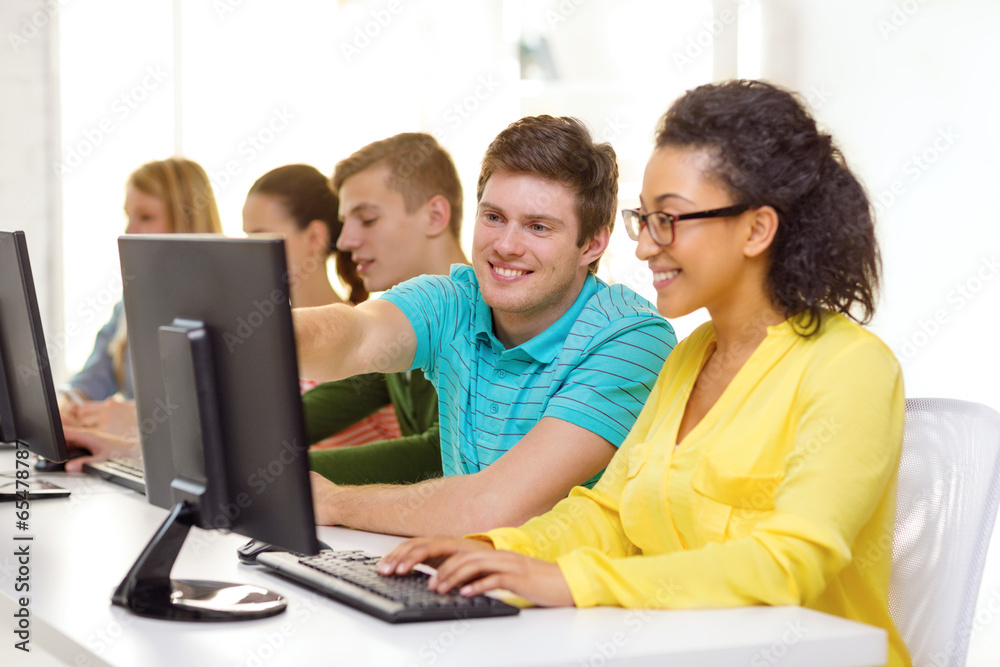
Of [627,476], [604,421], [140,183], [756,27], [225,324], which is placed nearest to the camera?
[225,324]

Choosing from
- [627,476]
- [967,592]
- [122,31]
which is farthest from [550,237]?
[122,31]

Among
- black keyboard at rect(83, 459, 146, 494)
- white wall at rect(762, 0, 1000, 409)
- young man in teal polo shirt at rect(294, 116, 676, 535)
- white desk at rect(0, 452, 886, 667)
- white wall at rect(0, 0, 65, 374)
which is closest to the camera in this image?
white desk at rect(0, 452, 886, 667)

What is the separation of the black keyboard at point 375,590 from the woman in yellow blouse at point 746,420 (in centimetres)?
3

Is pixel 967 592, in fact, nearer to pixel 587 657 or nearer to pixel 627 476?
pixel 627 476

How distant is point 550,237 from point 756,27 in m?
1.48

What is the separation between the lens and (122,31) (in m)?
4.30

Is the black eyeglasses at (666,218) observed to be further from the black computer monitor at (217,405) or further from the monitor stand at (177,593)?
the monitor stand at (177,593)

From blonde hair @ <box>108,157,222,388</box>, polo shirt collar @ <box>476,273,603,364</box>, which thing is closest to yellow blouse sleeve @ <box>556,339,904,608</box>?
polo shirt collar @ <box>476,273,603,364</box>

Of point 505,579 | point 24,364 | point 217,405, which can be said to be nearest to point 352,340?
point 24,364

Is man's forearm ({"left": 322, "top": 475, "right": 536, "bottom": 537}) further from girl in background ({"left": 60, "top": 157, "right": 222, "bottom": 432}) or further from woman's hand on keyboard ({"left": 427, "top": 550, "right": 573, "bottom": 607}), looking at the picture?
girl in background ({"left": 60, "top": 157, "right": 222, "bottom": 432})

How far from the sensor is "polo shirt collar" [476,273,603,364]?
72.0 inches

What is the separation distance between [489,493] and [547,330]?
0.39 meters

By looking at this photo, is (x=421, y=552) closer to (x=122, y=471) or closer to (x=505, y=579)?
(x=505, y=579)

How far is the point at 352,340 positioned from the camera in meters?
1.82
